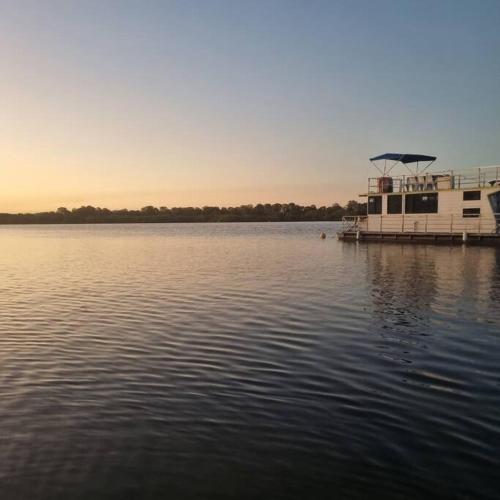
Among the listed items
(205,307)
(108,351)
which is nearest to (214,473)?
(108,351)

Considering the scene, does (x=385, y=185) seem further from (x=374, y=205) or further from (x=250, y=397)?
(x=250, y=397)

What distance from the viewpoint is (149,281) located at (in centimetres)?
2488

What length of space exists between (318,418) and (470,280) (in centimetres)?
1889

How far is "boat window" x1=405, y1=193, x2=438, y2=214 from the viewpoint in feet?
156

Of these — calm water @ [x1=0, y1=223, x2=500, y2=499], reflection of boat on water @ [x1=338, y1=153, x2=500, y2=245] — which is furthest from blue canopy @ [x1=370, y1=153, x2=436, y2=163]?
calm water @ [x1=0, y1=223, x2=500, y2=499]

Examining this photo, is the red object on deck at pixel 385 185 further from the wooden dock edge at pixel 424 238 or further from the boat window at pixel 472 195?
the boat window at pixel 472 195

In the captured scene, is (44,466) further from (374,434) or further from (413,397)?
(413,397)

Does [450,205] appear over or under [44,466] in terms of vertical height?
over

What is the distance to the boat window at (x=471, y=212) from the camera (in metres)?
45.1

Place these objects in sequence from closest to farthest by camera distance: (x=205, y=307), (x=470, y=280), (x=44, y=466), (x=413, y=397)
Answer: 1. (x=44, y=466)
2. (x=413, y=397)
3. (x=205, y=307)
4. (x=470, y=280)

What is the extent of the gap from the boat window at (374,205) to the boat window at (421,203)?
121 inches

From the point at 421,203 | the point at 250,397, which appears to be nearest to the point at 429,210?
the point at 421,203

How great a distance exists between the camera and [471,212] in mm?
45625

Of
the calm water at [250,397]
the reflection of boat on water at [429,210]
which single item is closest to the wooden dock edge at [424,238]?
the reflection of boat on water at [429,210]
